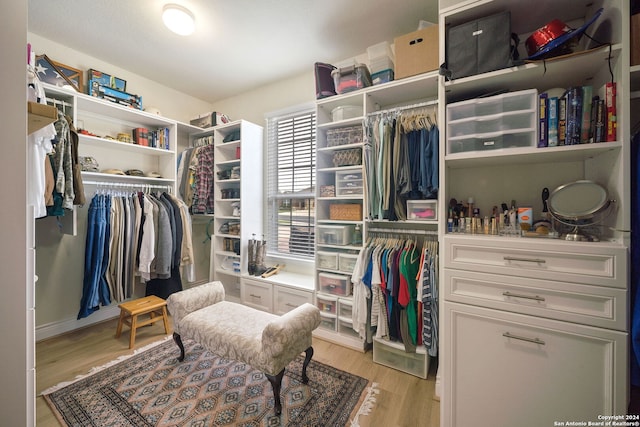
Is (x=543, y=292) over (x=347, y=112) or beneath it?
beneath

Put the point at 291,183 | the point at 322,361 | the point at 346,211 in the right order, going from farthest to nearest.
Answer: the point at 291,183
the point at 346,211
the point at 322,361

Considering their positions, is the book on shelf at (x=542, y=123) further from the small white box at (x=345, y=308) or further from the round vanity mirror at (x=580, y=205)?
the small white box at (x=345, y=308)

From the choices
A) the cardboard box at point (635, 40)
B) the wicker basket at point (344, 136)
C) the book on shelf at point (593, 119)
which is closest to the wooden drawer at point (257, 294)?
the wicker basket at point (344, 136)

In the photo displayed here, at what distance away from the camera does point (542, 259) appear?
113cm

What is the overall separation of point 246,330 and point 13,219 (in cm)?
123

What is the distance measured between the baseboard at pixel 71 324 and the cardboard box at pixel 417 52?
12.2 feet

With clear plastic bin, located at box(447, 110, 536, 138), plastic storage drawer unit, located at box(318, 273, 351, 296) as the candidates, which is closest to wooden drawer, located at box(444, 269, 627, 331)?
clear plastic bin, located at box(447, 110, 536, 138)

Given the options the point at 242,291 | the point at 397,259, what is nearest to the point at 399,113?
the point at 397,259

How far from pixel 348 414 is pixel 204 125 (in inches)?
133

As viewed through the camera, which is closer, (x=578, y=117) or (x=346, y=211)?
(x=578, y=117)

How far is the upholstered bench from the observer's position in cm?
143

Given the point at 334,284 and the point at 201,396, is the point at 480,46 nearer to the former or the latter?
the point at 334,284

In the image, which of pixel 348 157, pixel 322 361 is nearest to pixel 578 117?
pixel 348 157

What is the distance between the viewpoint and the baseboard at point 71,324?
229 centimetres
